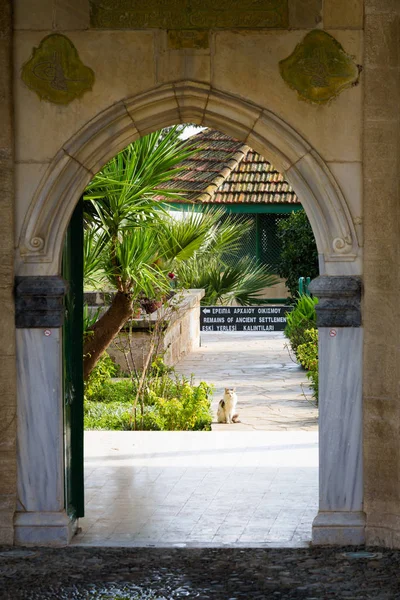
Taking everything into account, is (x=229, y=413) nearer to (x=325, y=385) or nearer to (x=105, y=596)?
(x=325, y=385)

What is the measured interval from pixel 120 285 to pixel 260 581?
4.33m

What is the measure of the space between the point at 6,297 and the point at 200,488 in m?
2.49

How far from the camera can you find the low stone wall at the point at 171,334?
13766mm

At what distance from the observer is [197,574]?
629cm

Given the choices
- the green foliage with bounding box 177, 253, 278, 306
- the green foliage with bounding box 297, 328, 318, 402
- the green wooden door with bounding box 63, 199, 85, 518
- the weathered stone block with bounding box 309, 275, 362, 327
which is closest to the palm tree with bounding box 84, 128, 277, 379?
the green wooden door with bounding box 63, 199, 85, 518

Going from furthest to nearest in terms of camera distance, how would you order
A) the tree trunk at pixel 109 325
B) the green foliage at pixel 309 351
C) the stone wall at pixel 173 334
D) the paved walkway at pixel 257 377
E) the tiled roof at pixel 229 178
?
the tiled roof at pixel 229 178, the stone wall at pixel 173 334, the green foliage at pixel 309 351, the paved walkway at pixel 257 377, the tree trunk at pixel 109 325

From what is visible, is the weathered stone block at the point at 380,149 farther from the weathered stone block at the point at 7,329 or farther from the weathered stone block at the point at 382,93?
the weathered stone block at the point at 7,329

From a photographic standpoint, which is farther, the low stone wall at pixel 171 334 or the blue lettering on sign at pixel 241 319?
the low stone wall at pixel 171 334

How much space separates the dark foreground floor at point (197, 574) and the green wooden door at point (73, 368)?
22.0 inches

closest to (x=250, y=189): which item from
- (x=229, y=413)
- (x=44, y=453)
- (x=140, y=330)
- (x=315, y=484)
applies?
(x=140, y=330)

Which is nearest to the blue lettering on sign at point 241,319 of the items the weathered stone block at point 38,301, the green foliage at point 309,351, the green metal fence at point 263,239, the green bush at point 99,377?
the green foliage at point 309,351

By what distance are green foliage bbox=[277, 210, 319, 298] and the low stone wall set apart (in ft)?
9.19

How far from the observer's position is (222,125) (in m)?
6.93

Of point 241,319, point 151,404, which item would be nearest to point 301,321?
point 241,319
